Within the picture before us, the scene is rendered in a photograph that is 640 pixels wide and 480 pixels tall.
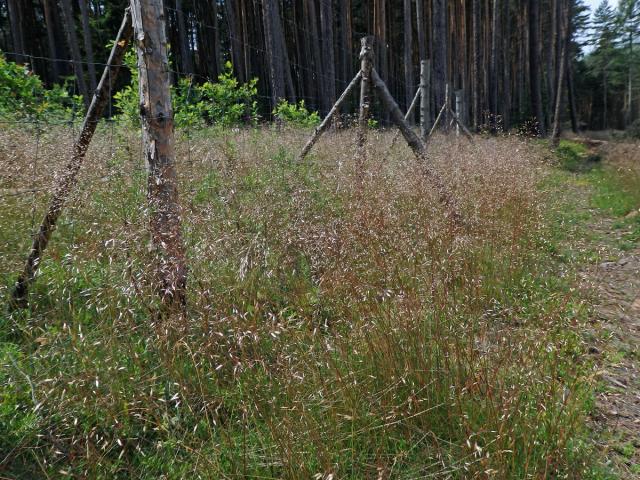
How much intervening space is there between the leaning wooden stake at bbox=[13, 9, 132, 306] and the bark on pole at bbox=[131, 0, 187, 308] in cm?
16

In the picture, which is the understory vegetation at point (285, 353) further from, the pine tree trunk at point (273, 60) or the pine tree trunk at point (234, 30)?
the pine tree trunk at point (234, 30)

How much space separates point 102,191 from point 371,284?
7.36 feet

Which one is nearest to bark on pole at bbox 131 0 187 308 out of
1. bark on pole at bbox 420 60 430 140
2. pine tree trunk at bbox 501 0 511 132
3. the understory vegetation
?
the understory vegetation

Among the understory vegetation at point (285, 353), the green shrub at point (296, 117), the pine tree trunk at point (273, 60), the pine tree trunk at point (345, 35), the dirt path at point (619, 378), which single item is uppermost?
the pine tree trunk at point (345, 35)

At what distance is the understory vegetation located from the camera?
1.52m

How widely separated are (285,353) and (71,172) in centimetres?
181

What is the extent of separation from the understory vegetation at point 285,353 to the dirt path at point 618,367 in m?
0.14

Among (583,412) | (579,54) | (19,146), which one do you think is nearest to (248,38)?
(19,146)

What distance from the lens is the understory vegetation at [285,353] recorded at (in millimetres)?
1523

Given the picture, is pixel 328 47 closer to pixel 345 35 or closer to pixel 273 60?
pixel 273 60

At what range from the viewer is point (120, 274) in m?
2.19

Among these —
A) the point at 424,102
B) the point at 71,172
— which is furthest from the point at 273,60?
Answer: the point at 71,172

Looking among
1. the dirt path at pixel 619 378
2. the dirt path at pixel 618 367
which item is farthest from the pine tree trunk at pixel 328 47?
the dirt path at pixel 619 378

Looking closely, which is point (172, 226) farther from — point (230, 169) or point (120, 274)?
point (230, 169)
